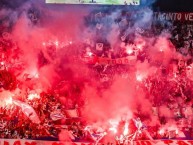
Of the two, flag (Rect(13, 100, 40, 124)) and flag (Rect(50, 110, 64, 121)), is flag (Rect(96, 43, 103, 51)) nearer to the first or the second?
flag (Rect(50, 110, 64, 121))

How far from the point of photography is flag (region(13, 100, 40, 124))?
4.89 metres

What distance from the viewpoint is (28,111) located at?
4910 mm

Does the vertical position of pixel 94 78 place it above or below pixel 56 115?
above

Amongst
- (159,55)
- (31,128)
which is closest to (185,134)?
(159,55)

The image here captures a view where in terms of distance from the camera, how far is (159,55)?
5.06 metres

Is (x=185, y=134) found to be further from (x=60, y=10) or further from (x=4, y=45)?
(x=4, y=45)

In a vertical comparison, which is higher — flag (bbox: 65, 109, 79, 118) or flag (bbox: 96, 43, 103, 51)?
flag (bbox: 96, 43, 103, 51)

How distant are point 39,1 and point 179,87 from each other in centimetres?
212

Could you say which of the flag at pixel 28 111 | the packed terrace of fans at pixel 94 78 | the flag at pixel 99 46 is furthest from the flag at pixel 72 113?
the flag at pixel 99 46

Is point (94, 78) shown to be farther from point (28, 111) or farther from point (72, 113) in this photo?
point (28, 111)

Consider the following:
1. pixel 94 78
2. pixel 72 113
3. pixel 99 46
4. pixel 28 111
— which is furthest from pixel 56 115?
pixel 99 46

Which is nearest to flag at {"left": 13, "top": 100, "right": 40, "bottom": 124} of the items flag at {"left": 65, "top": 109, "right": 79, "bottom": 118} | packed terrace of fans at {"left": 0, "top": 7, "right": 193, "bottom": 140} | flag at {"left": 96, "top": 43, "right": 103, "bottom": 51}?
packed terrace of fans at {"left": 0, "top": 7, "right": 193, "bottom": 140}

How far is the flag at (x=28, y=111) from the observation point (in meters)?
A: 4.89

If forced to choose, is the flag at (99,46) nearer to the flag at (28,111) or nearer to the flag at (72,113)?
the flag at (72,113)
